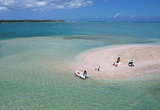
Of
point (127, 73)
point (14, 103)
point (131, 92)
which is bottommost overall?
point (14, 103)

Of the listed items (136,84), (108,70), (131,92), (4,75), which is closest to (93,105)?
(131,92)

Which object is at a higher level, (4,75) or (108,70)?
(108,70)

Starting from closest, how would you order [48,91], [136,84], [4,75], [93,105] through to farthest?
1. [93,105]
2. [48,91]
3. [136,84]
4. [4,75]

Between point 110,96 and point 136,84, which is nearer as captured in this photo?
point 110,96

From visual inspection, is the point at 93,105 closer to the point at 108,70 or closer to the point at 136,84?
the point at 136,84

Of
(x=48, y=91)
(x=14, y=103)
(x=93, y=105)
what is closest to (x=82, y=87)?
(x=93, y=105)

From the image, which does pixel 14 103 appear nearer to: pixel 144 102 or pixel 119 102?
pixel 119 102

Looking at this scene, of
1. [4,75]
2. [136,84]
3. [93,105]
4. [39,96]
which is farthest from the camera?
[4,75]

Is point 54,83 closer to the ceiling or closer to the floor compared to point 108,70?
closer to the floor

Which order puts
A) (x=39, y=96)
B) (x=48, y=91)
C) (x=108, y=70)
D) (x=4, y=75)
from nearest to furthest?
1. (x=39, y=96)
2. (x=48, y=91)
3. (x=4, y=75)
4. (x=108, y=70)
